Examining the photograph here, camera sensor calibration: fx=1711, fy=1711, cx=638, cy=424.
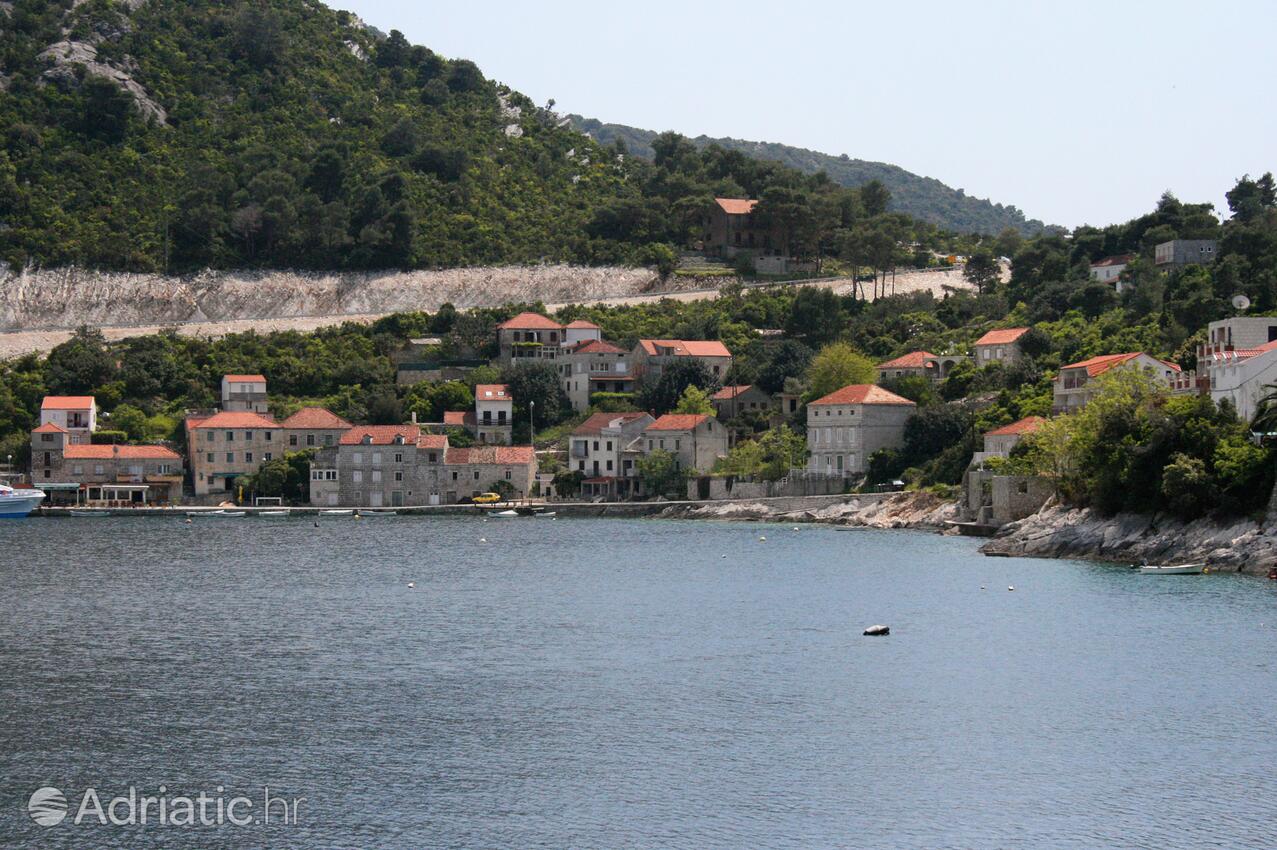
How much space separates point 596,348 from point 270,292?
27.2m

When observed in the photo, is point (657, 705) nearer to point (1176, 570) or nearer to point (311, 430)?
point (1176, 570)

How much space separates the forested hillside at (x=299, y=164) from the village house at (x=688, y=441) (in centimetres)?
3269

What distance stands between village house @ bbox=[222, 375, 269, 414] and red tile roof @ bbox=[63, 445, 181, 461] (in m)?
5.97

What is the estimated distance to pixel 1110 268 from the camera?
100125mm

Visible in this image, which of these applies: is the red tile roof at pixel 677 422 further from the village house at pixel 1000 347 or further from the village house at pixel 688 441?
the village house at pixel 1000 347

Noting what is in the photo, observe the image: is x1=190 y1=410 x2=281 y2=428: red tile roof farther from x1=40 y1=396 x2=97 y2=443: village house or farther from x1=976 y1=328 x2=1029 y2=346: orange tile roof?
x1=976 y1=328 x2=1029 y2=346: orange tile roof

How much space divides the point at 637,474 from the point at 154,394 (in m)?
28.9

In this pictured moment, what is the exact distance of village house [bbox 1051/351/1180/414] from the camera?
6875 centimetres

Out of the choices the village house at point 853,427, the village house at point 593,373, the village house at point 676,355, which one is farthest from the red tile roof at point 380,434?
the village house at point 853,427

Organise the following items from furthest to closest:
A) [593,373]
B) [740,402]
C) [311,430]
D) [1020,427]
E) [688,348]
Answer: [593,373], [688,348], [740,402], [311,430], [1020,427]

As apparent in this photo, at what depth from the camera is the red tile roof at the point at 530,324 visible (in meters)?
102

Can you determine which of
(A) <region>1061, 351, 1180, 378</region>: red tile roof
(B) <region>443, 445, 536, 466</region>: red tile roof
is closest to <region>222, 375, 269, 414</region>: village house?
(B) <region>443, 445, 536, 466</region>: red tile roof

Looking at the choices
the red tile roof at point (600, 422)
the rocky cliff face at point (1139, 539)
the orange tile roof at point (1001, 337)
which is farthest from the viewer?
the red tile roof at point (600, 422)

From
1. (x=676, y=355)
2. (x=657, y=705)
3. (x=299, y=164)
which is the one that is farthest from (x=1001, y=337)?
(x=657, y=705)
